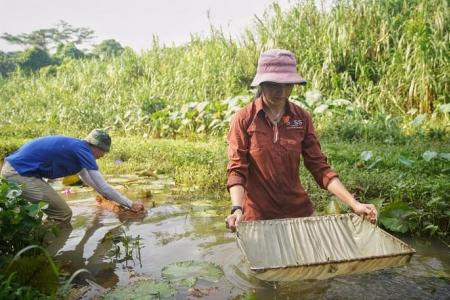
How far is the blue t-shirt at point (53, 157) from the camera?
4191mm

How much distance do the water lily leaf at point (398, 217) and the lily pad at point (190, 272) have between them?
149cm

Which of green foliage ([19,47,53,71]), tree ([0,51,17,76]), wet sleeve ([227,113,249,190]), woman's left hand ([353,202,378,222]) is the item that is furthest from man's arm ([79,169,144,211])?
tree ([0,51,17,76])

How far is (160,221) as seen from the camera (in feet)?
15.1

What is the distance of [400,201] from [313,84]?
5.53 m

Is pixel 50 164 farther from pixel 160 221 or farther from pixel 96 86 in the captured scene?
pixel 96 86

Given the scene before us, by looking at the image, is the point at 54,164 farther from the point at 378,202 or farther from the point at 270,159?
the point at 378,202

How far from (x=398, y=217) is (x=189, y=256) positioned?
69.7 inches

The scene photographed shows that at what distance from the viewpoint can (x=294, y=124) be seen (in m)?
2.57

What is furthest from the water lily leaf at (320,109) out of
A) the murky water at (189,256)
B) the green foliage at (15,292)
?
the green foliage at (15,292)

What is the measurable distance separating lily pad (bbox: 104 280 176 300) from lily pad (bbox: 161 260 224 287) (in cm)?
17

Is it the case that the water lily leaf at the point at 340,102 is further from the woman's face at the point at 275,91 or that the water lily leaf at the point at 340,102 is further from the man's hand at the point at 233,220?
the man's hand at the point at 233,220

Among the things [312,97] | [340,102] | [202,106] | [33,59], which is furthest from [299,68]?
[33,59]

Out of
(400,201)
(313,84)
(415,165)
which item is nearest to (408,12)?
(313,84)

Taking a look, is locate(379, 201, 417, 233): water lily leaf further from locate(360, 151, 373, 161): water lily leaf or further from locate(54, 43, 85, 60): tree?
locate(54, 43, 85, 60): tree
